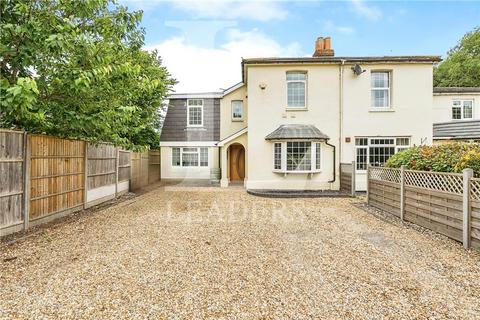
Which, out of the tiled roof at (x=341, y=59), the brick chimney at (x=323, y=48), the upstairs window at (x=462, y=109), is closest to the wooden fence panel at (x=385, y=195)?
the tiled roof at (x=341, y=59)

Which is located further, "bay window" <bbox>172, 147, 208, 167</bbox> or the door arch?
"bay window" <bbox>172, 147, 208, 167</bbox>

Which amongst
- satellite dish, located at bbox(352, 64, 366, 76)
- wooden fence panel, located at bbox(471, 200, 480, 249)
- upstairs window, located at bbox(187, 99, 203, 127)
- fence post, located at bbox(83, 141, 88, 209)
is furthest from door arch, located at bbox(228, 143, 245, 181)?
wooden fence panel, located at bbox(471, 200, 480, 249)

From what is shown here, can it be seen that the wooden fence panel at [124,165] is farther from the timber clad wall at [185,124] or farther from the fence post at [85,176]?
the timber clad wall at [185,124]

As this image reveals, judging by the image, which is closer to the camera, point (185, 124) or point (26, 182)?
point (26, 182)

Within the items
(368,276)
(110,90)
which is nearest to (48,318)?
(368,276)

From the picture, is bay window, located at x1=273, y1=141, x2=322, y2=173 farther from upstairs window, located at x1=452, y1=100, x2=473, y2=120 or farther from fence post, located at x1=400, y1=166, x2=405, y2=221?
upstairs window, located at x1=452, y1=100, x2=473, y2=120

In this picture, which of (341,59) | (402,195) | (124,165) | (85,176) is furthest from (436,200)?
(124,165)

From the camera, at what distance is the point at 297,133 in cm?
1314

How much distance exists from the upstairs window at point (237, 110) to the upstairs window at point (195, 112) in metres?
2.22

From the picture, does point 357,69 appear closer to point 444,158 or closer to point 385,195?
point 385,195

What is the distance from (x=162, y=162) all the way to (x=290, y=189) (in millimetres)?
9344

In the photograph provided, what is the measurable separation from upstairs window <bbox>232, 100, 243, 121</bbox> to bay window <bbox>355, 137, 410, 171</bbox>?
7.57 metres

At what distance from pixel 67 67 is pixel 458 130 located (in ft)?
63.2

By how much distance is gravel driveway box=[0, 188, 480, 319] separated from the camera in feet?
10.4
